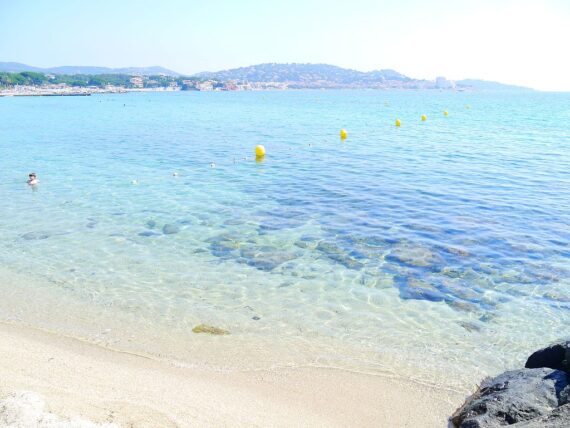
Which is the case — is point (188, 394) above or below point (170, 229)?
below

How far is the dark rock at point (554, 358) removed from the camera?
20.5ft

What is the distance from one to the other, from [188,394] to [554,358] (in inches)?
211

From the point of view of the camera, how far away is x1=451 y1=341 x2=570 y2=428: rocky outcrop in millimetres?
5523

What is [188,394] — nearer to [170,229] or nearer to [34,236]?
[170,229]

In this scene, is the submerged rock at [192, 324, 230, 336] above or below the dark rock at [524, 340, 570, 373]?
below

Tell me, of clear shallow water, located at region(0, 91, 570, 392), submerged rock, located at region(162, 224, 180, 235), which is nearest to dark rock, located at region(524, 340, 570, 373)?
clear shallow water, located at region(0, 91, 570, 392)

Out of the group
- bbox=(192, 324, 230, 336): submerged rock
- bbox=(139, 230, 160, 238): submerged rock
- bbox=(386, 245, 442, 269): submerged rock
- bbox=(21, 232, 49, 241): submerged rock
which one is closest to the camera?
bbox=(192, 324, 230, 336): submerged rock

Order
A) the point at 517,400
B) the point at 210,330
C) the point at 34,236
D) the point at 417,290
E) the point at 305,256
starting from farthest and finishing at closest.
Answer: the point at 34,236, the point at 305,256, the point at 417,290, the point at 210,330, the point at 517,400

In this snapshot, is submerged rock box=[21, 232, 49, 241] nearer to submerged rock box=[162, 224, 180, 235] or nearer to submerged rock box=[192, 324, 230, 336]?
submerged rock box=[162, 224, 180, 235]

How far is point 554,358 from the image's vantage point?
6.61 metres

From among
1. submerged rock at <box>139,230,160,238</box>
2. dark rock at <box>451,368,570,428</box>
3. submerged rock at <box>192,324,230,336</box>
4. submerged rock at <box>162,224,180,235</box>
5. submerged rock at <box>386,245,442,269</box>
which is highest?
dark rock at <box>451,368,570,428</box>

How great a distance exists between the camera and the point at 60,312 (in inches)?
384

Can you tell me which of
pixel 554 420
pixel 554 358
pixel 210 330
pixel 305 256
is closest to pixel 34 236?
pixel 210 330

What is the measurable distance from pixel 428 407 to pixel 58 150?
31996 mm
